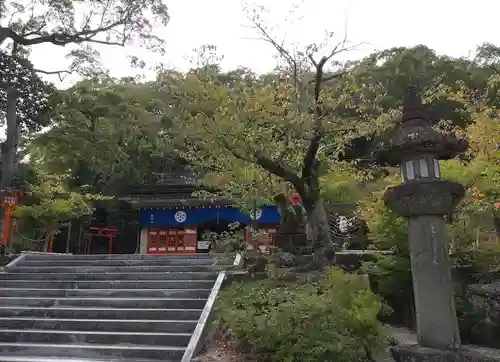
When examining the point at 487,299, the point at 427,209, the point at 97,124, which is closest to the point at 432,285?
the point at 427,209

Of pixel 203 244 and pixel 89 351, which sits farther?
pixel 203 244

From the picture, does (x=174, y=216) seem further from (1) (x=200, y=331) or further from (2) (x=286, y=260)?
(1) (x=200, y=331)

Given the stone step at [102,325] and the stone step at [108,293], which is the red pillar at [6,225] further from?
the stone step at [102,325]

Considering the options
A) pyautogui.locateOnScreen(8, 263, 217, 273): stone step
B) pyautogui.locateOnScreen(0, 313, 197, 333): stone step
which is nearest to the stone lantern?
pyautogui.locateOnScreen(0, 313, 197, 333): stone step

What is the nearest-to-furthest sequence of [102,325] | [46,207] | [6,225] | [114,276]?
[102,325] < [114,276] < [6,225] < [46,207]

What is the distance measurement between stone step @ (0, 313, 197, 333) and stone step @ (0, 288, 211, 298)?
118 cm

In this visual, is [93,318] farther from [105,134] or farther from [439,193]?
[105,134]

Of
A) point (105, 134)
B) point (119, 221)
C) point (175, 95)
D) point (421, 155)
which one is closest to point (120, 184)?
point (119, 221)

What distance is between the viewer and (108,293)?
9078 mm

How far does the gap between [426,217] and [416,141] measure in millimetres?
1186

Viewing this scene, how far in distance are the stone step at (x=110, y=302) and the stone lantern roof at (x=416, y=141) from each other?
15.1ft

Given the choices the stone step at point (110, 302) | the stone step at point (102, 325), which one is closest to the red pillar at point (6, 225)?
the stone step at point (110, 302)

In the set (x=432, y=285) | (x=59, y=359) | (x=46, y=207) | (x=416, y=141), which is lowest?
(x=59, y=359)

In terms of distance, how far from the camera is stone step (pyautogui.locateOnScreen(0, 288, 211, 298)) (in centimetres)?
877
